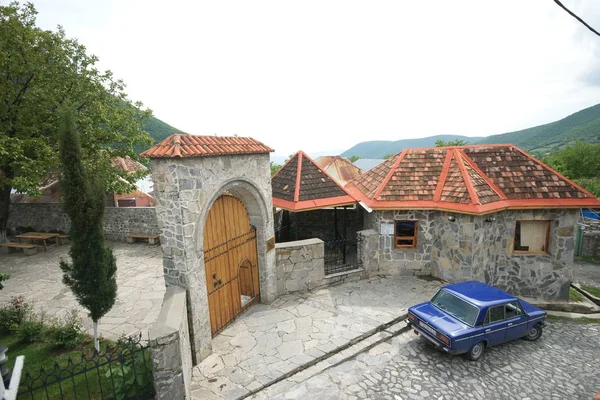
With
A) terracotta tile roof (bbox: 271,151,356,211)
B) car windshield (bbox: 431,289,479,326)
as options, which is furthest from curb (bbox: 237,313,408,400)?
terracotta tile roof (bbox: 271,151,356,211)

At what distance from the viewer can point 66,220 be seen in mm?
16828

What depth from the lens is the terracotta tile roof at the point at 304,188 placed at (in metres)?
10.1

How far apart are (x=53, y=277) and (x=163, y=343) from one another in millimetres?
9771

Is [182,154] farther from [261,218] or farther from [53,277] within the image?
[53,277]

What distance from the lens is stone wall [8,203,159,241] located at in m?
15.1

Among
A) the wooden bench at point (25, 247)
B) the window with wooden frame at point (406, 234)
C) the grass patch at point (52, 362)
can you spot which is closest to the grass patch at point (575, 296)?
the window with wooden frame at point (406, 234)

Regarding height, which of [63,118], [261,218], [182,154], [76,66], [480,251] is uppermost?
[76,66]

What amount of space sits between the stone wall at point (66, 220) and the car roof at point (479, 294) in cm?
1328

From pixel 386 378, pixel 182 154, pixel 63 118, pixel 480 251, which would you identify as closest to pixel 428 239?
pixel 480 251

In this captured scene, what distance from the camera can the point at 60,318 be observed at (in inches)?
315

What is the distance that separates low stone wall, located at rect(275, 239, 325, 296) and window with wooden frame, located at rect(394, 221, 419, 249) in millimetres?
2992

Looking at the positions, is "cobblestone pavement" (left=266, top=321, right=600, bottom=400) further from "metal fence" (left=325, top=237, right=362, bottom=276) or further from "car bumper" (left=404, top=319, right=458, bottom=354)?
"metal fence" (left=325, top=237, right=362, bottom=276)

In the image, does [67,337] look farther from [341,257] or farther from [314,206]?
[341,257]

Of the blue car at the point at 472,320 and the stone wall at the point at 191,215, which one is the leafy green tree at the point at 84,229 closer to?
the stone wall at the point at 191,215
